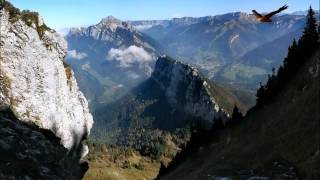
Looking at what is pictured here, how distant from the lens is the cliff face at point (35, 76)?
137625 millimetres

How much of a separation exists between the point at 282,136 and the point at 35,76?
95025mm

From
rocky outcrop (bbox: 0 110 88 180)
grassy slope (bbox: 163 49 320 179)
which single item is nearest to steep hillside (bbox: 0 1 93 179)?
grassy slope (bbox: 163 49 320 179)

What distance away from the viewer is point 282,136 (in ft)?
240

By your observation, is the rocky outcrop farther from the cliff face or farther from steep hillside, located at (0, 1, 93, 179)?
the cliff face

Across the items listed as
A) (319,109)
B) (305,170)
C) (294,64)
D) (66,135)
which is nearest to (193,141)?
(294,64)

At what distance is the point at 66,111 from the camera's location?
17300cm

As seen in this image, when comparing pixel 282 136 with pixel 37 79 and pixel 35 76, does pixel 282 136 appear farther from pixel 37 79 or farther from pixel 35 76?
pixel 37 79

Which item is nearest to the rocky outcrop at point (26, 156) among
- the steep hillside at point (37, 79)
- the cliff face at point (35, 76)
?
the steep hillside at point (37, 79)

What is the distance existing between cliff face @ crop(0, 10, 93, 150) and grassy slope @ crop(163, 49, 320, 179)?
55245 mm

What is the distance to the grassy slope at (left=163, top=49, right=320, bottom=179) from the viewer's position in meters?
61.8

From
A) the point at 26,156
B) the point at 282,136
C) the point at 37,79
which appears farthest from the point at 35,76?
the point at 26,156

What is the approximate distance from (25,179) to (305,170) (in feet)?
97.5

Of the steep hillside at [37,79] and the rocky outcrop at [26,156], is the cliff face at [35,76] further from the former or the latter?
the rocky outcrop at [26,156]

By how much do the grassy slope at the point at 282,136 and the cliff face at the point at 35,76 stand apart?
55245 mm
